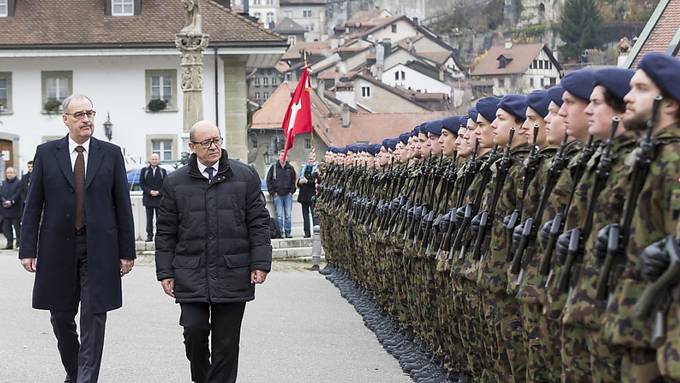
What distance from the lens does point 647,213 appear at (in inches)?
213

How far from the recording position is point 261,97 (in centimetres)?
14400

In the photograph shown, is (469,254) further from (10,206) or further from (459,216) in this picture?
(10,206)

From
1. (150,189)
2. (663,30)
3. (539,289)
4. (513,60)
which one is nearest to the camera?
(539,289)

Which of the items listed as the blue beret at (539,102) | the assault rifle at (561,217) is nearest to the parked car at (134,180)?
the blue beret at (539,102)

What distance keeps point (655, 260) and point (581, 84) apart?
1.93 m

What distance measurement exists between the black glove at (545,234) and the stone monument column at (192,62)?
23149mm

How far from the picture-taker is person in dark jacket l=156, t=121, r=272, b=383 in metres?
8.69

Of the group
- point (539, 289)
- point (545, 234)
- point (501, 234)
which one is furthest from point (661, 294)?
point (501, 234)

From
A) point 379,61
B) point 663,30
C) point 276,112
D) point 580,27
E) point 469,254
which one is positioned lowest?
point 469,254

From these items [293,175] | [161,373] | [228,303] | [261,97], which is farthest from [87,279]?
[261,97]

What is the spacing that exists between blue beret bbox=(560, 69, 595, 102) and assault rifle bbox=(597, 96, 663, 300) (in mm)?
1183

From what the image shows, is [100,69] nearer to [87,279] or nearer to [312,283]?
[312,283]

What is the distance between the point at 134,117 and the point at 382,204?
3433 centimetres

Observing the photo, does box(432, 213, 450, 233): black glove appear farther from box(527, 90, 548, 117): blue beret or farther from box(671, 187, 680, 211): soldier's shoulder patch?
box(671, 187, 680, 211): soldier's shoulder patch
